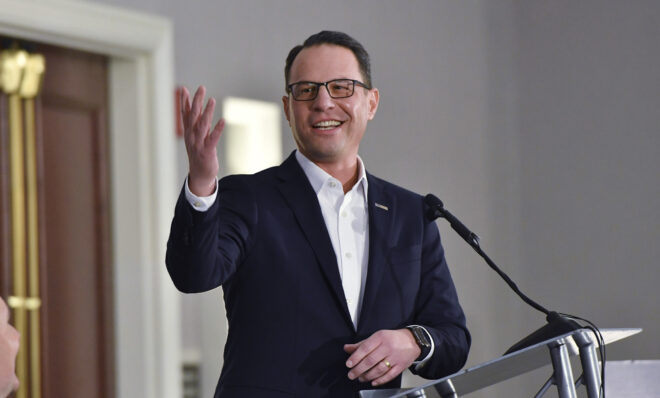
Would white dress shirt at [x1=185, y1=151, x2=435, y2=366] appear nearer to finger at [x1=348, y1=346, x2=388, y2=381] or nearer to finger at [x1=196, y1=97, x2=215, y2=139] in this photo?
finger at [x1=348, y1=346, x2=388, y2=381]

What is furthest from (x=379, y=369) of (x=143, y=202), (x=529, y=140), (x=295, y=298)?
(x=529, y=140)

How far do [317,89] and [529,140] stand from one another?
3.18 meters

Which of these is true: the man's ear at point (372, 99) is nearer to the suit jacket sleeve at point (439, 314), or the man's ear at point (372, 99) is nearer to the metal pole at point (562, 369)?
the suit jacket sleeve at point (439, 314)

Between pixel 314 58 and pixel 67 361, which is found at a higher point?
pixel 314 58

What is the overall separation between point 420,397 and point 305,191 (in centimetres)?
53

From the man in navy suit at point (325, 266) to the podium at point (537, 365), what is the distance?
0.60 ft

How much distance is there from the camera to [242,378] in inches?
65.8

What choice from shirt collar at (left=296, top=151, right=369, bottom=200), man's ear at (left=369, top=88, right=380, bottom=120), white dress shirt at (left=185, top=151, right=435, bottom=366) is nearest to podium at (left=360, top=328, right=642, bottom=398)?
white dress shirt at (left=185, top=151, right=435, bottom=366)

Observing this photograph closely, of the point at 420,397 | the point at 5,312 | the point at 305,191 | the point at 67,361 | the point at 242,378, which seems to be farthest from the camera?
the point at 67,361

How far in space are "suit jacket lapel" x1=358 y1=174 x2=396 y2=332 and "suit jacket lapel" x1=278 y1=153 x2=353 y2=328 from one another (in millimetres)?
48

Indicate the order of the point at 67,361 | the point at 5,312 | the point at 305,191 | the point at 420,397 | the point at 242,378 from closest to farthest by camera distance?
1. the point at 5,312
2. the point at 420,397
3. the point at 242,378
4. the point at 305,191
5. the point at 67,361

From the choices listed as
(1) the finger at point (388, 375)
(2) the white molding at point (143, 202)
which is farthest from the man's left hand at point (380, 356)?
(2) the white molding at point (143, 202)

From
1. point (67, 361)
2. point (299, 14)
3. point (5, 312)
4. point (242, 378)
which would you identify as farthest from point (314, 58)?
point (299, 14)

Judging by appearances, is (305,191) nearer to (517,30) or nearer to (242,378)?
(242,378)
